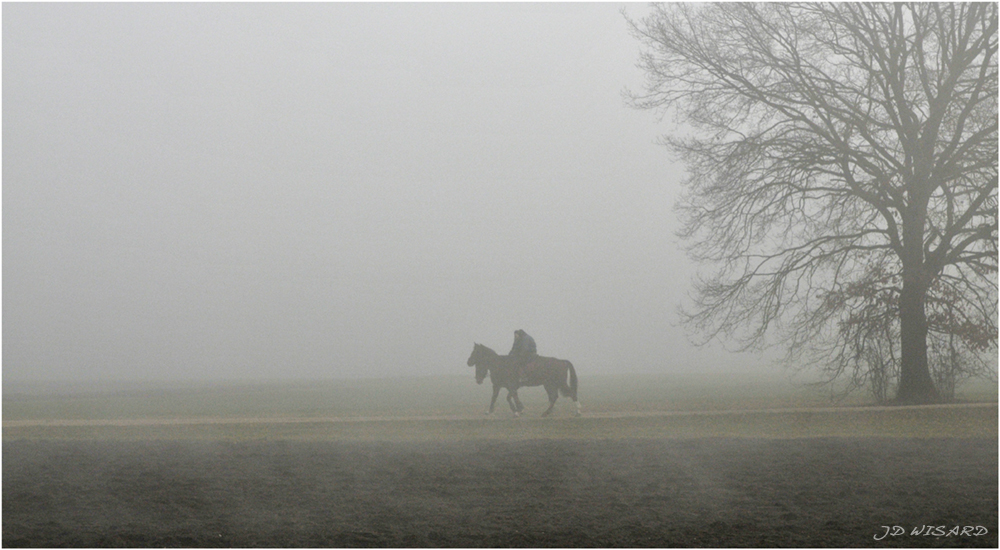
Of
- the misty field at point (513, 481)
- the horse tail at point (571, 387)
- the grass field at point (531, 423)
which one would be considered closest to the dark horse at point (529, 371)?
the horse tail at point (571, 387)

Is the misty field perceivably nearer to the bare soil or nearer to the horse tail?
the bare soil

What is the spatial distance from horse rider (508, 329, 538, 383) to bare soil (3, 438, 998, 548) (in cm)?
447

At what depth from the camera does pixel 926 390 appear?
22.4 m

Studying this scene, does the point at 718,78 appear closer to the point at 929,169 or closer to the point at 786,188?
the point at 786,188

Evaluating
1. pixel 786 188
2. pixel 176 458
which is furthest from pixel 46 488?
pixel 786 188

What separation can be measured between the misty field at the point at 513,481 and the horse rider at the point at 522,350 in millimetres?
1220

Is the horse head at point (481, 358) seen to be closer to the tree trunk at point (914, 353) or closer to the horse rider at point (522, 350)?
the horse rider at point (522, 350)

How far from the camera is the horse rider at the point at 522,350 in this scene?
63.8 ft

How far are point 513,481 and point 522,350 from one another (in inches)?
312

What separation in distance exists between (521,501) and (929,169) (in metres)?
16.3

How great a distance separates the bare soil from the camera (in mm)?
9055

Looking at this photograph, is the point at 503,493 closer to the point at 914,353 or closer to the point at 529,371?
the point at 529,371

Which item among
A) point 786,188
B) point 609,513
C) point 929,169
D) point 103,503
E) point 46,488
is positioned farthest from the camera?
point 786,188

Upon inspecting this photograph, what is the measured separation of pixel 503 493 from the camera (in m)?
10.9
